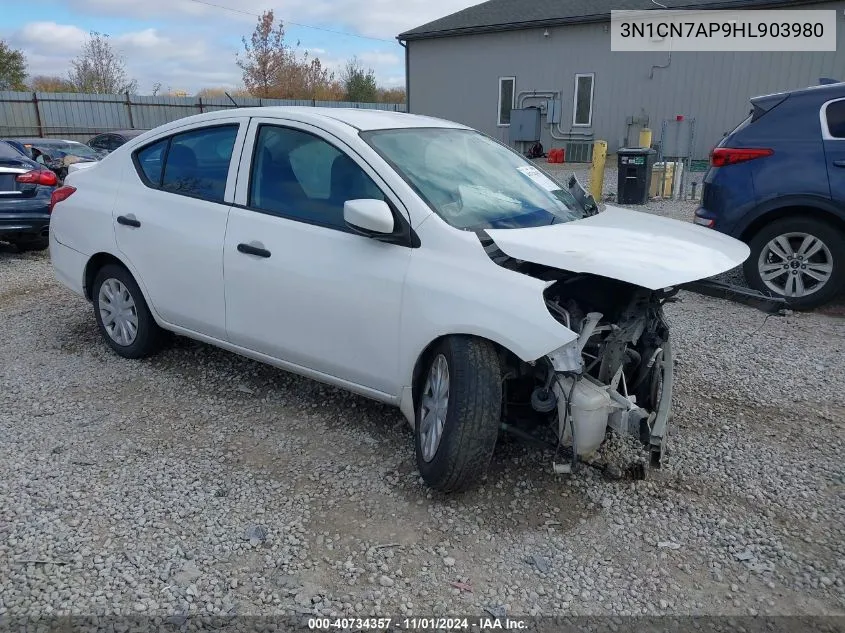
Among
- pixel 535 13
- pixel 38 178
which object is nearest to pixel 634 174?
pixel 38 178

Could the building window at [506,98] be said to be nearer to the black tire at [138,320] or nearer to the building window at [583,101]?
the building window at [583,101]

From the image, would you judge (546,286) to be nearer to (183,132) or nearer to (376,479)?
(376,479)

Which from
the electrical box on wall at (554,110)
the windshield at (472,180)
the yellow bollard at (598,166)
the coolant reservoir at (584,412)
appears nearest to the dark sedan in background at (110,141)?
the yellow bollard at (598,166)

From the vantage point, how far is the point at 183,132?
4.21 m

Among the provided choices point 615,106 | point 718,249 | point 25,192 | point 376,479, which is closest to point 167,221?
point 376,479

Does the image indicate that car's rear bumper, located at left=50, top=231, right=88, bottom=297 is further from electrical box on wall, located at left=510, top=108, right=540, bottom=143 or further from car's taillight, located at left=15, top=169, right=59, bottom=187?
electrical box on wall, located at left=510, top=108, right=540, bottom=143

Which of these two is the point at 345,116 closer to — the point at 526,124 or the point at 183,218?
the point at 183,218

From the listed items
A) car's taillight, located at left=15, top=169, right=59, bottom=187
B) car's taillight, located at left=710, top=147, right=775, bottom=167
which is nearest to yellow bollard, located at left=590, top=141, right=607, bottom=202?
car's taillight, located at left=710, top=147, right=775, bottom=167

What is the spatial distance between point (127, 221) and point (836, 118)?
5676 mm

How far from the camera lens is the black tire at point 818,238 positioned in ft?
18.4

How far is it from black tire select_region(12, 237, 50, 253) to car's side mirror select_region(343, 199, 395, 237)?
24.0ft

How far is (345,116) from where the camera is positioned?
3764 millimetres

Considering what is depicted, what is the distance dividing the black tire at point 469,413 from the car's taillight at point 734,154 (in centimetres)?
425

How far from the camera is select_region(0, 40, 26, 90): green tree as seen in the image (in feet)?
113
